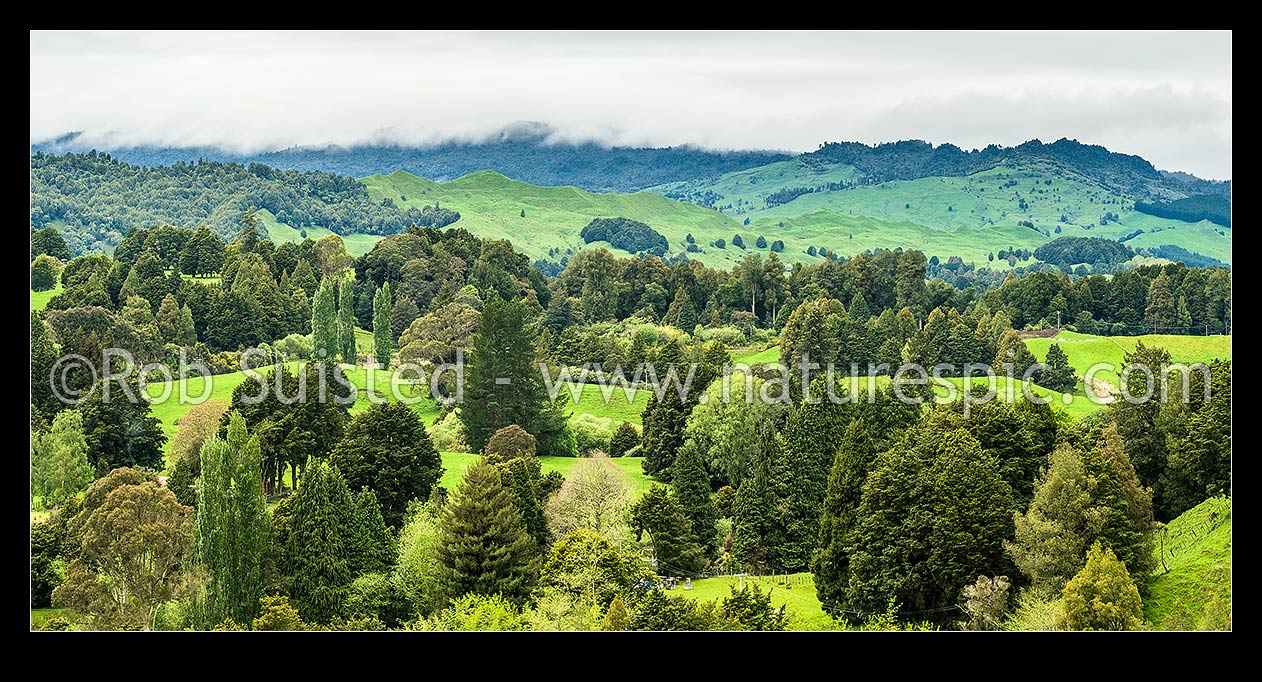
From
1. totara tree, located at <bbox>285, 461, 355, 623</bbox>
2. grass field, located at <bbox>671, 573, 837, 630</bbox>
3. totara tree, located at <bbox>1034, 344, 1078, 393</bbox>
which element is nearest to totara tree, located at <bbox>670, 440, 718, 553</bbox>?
grass field, located at <bbox>671, 573, 837, 630</bbox>

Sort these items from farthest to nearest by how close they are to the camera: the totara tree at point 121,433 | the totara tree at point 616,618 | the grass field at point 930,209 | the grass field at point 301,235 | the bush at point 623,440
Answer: the grass field at point 930,209 < the grass field at point 301,235 < the bush at point 623,440 < the totara tree at point 121,433 < the totara tree at point 616,618

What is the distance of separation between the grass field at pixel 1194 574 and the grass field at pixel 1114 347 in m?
25.0

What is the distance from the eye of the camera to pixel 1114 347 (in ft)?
198

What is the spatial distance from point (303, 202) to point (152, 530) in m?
71.3

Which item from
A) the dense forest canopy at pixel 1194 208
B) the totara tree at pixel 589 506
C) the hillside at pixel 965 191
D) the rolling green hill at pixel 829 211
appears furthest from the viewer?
the hillside at pixel 965 191

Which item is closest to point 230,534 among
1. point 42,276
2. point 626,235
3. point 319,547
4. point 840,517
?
point 319,547

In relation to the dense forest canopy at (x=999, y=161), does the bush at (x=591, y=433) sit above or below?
below

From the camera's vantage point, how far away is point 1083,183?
10981 centimetres

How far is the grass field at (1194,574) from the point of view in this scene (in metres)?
25.6

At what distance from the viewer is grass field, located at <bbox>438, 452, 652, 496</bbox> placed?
4050cm

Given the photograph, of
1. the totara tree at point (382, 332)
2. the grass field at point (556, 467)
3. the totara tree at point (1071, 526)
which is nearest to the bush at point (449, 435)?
the grass field at point (556, 467)

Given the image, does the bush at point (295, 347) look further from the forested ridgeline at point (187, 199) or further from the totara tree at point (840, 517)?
the totara tree at point (840, 517)

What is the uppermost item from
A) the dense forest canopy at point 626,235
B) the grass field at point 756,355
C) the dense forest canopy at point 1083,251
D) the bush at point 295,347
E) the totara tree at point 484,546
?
the dense forest canopy at point 626,235

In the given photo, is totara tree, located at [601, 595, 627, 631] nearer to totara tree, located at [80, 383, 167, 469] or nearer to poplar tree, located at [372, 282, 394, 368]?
totara tree, located at [80, 383, 167, 469]
